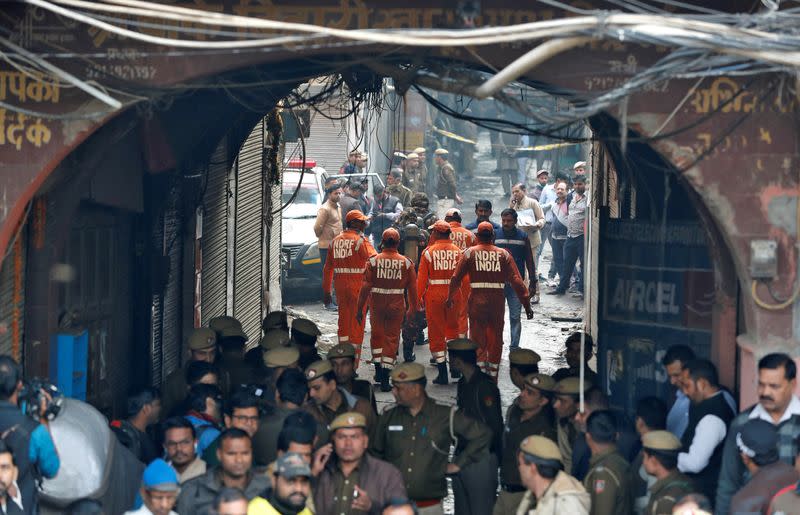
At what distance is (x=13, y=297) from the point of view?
1002 cm

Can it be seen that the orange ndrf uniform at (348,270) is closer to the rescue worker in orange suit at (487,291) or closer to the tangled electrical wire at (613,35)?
the rescue worker in orange suit at (487,291)

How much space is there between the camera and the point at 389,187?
2556cm

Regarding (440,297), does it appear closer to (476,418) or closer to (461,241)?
(461,241)

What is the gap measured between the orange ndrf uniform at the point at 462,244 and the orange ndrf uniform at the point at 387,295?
72 cm

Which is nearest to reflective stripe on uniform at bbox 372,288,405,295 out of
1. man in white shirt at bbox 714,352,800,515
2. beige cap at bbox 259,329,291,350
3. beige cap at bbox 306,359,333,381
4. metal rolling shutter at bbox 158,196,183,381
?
metal rolling shutter at bbox 158,196,183,381

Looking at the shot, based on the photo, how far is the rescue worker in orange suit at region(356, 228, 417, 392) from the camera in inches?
595

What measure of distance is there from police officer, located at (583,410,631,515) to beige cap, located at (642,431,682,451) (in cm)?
32

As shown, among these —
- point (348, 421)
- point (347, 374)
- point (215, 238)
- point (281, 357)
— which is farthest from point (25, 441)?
point (215, 238)

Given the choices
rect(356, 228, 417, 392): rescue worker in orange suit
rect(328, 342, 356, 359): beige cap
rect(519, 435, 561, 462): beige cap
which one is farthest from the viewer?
rect(356, 228, 417, 392): rescue worker in orange suit

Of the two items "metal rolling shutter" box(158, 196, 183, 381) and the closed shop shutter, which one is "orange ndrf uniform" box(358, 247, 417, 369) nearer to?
"metal rolling shutter" box(158, 196, 183, 381)

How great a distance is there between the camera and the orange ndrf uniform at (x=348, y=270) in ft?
52.1

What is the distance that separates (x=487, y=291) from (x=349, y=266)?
1777mm

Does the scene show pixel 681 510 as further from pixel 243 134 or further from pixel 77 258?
pixel 243 134

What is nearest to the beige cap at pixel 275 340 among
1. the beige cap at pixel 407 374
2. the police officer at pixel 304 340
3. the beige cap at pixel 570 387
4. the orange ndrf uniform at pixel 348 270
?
the police officer at pixel 304 340
